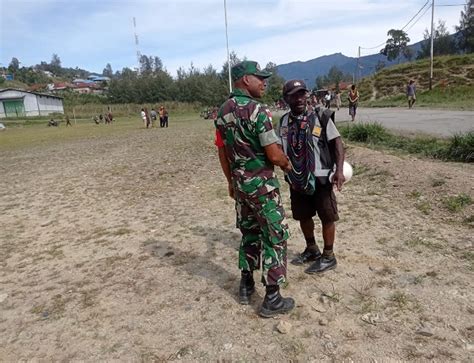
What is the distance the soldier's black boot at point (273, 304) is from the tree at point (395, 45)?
87.0 m

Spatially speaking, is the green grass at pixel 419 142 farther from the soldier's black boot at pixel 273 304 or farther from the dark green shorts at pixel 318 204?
the soldier's black boot at pixel 273 304

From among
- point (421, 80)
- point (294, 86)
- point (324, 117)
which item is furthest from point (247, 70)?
point (421, 80)

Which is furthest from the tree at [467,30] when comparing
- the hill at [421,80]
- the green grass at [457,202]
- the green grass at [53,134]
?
the green grass at [457,202]

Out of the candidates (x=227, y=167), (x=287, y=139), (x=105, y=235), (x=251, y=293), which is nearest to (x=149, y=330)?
(x=251, y=293)

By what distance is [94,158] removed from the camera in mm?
12680

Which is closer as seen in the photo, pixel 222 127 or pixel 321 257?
pixel 222 127

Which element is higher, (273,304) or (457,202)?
(457,202)

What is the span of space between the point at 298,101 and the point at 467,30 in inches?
2826

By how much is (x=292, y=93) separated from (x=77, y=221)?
13.2 ft

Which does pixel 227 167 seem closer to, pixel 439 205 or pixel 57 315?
pixel 57 315

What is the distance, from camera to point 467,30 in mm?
60688

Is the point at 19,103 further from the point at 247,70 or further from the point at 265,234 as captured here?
the point at 265,234

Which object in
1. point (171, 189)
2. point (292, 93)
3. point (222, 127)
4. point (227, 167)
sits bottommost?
point (171, 189)

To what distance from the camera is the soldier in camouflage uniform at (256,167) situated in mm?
2602
